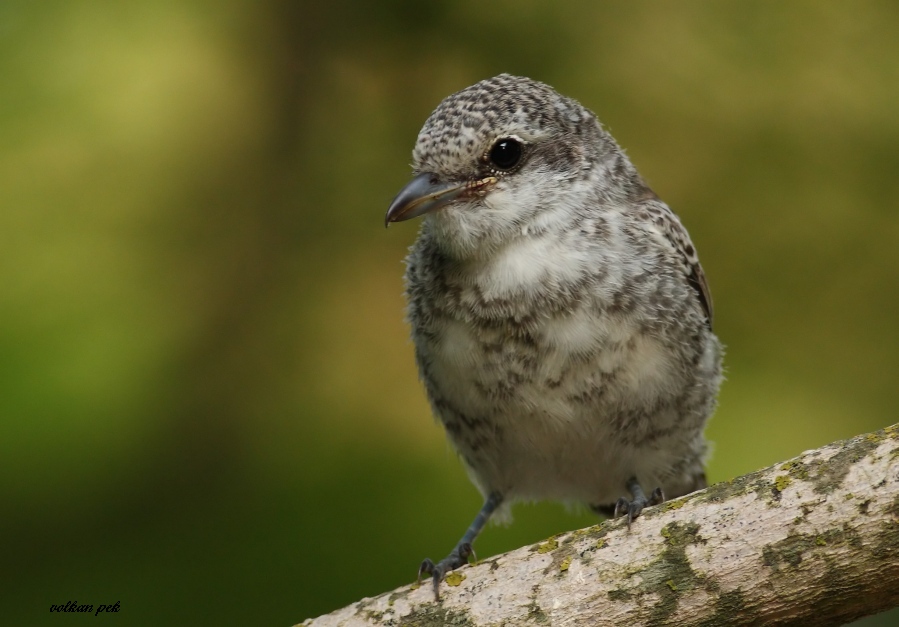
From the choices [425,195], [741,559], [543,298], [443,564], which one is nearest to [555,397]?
[543,298]

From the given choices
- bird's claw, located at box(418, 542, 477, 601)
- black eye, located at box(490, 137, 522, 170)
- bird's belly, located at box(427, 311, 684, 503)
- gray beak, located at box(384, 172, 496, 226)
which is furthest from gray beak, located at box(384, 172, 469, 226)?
bird's claw, located at box(418, 542, 477, 601)

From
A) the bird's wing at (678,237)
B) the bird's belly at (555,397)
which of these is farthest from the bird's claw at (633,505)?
the bird's wing at (678,237)

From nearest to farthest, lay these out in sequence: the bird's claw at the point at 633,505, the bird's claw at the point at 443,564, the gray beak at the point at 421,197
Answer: the bird's claw at the point at 633,505, the bird's claw at the point at 443,564, the gray beak at the point at 421,197

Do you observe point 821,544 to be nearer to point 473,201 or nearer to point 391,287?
point 473,201

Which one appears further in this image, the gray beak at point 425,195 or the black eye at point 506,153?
the black eye at point 506,153

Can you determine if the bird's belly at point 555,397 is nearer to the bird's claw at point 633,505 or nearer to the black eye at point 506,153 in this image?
the bird's claw at point 633,505

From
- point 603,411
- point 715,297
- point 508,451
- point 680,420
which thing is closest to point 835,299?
point 715,297

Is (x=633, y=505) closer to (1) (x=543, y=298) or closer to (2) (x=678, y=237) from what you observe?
(1) (x=543, y=298)
